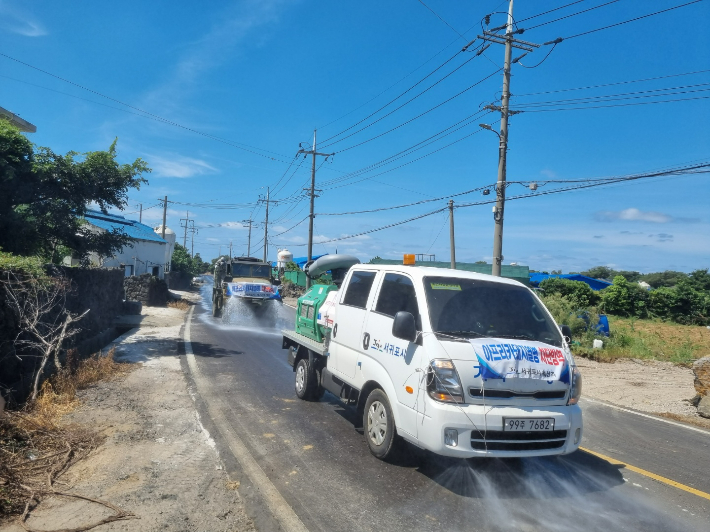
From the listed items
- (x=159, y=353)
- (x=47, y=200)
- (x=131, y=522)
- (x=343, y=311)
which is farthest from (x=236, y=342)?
(x=131, y=522)

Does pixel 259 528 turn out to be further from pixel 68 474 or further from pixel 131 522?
pixel 68 474

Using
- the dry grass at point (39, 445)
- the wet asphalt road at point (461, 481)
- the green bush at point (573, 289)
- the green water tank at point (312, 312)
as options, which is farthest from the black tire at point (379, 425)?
the green bush at point (573, 289)

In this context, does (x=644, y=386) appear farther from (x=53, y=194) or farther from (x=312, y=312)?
(x=53, y=194)

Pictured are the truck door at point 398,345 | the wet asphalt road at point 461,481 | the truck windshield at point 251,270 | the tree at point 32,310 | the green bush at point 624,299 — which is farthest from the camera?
the green bush at point 624,299

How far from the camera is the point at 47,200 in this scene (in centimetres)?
1155

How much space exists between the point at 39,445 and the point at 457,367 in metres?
4.51

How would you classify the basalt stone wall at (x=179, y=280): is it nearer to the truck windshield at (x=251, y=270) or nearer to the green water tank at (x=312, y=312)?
the truck windshield at (x=251, y=270)

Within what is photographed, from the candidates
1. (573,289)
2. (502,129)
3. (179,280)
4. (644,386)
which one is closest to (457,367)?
(644,386)

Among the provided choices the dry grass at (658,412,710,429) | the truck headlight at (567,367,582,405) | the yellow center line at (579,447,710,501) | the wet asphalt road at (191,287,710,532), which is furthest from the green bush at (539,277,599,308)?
the truck headlight at (567,367,582,405)

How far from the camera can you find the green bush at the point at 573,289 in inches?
1216

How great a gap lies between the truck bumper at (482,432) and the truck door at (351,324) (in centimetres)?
161

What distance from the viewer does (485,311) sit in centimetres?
567

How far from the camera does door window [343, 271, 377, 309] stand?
6757 millimetres

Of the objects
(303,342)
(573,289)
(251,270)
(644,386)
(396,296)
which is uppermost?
(251,270)
